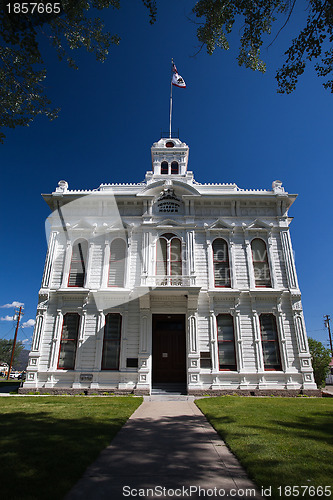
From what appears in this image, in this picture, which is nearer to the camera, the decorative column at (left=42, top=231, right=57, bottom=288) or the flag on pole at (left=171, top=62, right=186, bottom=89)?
the decorative column at (left=42, top=231, right=57, bottom=288)

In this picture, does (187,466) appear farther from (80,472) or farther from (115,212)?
(115,212)

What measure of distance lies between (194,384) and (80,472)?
35.7ft

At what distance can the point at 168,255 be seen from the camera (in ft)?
54.3

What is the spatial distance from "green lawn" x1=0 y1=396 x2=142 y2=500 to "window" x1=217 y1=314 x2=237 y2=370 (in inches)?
273

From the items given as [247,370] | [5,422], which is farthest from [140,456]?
[247,370]

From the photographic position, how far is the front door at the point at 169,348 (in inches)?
603

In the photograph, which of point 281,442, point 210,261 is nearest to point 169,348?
point 210,261

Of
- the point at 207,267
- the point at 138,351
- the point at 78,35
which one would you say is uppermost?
the point at 78,35

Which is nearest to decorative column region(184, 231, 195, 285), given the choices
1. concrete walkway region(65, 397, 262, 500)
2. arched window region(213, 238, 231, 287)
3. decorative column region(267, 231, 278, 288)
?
arched window region(213, 238, 231, 287)

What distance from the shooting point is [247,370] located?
48.1 ft

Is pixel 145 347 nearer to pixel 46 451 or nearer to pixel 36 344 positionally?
pixel 36 344

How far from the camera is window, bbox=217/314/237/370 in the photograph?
48.9 feet

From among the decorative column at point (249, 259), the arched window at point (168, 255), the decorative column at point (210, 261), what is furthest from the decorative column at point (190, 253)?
the decorative column at point (249, 259)

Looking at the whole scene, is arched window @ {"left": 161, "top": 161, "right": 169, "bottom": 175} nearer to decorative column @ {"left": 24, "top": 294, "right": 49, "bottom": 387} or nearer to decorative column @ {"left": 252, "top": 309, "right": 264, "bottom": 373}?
decorative column @ {"left": 252, "top": 309, "right": 264, "bottom": 373}
